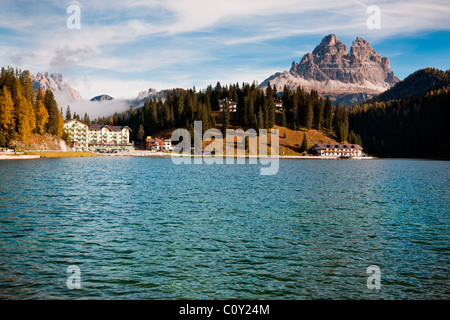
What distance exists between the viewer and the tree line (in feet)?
443

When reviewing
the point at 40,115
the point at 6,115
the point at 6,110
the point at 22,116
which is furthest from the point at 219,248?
the point at 40,115

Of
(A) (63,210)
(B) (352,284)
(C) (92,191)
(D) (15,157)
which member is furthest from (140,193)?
(D) (15,157)

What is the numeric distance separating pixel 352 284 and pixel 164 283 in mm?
10003

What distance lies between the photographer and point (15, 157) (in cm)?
12938

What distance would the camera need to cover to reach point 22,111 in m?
141

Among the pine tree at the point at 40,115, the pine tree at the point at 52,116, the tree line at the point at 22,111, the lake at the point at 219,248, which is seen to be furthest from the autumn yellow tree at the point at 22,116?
the lake at the point at 219,248

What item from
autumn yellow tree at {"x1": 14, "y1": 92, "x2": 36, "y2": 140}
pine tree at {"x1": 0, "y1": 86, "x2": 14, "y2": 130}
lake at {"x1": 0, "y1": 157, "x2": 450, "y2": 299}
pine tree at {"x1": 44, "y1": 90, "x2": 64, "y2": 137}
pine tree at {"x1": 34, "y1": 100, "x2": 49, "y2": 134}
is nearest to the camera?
lake at {"x1": 0, "y1": 157, "x2": 450, "y2": 299}

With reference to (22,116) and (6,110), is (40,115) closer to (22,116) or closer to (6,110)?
(22,116)

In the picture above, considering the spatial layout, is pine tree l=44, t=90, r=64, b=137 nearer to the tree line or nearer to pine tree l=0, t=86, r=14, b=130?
the tree line

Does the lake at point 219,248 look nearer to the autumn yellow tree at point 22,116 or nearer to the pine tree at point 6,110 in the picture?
the pine tree at point 6,110

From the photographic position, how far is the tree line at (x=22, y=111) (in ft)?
443

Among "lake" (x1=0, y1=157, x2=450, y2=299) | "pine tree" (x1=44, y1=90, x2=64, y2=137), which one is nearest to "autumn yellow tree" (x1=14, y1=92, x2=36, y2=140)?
"pine tree" (x1=44, y1=90, x2=64, y2=137)

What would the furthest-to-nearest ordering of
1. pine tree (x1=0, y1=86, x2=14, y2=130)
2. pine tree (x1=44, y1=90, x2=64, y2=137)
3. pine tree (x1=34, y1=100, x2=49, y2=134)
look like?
pine tree (x1=44, y1=90, x2=64, y2=137)
pine tree (x1=34, y1=100, x2=49, y2=134)
pine tree (x1=0, y1=86, x2=14, y2=130)

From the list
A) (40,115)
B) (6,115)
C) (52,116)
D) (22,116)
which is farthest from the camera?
(52,116)
